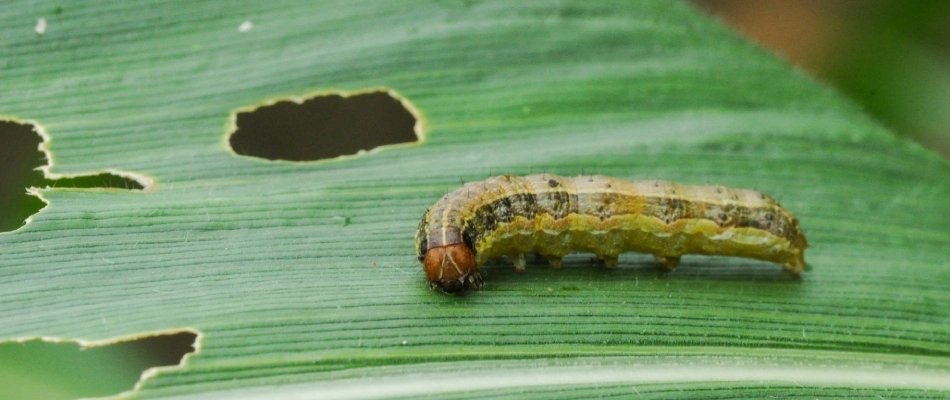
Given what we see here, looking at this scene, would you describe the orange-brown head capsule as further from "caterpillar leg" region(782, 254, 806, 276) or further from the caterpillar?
"caterpillar leg" region(782, 254, 806, 276)

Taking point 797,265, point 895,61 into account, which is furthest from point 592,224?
point 895,61

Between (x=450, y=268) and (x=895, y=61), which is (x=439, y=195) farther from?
(x=895, y=61)

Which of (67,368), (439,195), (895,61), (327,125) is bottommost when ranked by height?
(67,368)

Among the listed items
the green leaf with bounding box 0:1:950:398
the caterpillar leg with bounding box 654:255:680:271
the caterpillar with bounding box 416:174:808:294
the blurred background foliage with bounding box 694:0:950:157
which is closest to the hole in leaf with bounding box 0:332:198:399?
the green leaf with bounding box 0:1:950:398

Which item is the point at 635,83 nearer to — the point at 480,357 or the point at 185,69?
the point at 480,357

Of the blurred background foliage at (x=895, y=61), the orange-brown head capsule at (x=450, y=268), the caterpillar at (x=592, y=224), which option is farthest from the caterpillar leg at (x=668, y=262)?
the blurred background foliage at (x=895, y=61)
